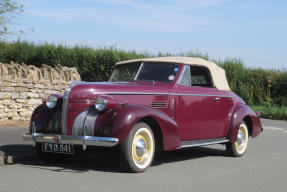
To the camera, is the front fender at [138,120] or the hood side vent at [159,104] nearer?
the front fender at [138,120]

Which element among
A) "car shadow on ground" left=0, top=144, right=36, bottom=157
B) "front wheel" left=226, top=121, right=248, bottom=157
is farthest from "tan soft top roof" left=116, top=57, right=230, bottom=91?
"car shadow on ground" left=0, top=144, right=36, bottom=157

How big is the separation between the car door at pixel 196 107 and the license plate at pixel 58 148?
79.2 inches

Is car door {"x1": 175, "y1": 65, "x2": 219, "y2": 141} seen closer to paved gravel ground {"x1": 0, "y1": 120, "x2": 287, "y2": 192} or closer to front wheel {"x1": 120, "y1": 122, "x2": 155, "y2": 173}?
paved gravel ground {"x1": 0, "y1": 120, "x2": 287, "y2": 192}

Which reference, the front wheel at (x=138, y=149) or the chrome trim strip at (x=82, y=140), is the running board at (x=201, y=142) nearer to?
the front wheel at (x=138, y=149)

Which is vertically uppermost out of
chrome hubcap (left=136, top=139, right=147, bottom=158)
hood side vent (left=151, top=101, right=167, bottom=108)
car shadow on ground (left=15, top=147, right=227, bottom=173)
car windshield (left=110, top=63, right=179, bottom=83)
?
car windshield (left=110, top=63, right=179, bottom=83)

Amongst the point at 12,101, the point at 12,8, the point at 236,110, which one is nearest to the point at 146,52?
the point at 12,8

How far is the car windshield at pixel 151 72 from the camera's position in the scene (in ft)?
26.6

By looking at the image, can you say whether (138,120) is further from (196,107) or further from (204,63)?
(204,63)

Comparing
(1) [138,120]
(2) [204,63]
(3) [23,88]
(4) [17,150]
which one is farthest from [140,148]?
(3) [23,88]

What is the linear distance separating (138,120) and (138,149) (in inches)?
18.3

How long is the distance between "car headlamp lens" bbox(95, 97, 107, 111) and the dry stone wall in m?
6.49

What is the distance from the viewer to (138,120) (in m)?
6.71

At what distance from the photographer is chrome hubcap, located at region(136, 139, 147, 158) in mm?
6812

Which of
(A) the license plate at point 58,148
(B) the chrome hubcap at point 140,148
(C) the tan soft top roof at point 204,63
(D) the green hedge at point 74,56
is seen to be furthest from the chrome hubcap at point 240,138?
(D) the green hedge at point 74,56
